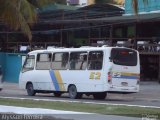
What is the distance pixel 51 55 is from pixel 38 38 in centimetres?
1872

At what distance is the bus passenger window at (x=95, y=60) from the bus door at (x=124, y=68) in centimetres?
60

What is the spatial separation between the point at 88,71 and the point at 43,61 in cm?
407

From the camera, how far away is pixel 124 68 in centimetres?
2580

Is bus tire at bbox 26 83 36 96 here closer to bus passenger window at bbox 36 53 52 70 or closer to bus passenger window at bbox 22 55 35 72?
bus passenger window at bbox 22 55 35 72

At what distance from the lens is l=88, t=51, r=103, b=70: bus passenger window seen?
25641mm

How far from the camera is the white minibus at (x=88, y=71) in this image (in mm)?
25422

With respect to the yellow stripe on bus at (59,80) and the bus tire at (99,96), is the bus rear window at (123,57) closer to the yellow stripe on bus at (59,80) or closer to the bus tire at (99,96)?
the bus tire at (99,96)

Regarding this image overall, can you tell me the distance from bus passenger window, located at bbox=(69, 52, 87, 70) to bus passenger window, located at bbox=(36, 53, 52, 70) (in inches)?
75.5

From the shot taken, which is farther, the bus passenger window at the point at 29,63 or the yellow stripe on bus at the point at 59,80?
the bus passenger window at the point at 29,63

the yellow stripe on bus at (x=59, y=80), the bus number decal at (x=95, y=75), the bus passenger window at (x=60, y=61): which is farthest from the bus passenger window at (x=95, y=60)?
the yellow stripe on bus at (x=59, y=80)

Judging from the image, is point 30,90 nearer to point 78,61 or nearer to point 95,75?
point 78,61

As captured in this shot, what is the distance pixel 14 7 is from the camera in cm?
2005

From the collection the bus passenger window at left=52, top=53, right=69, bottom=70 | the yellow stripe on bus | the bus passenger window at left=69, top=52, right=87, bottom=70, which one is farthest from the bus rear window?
the yellow stripe on bus

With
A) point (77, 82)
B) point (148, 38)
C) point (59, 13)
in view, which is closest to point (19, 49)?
point (59, 13)
